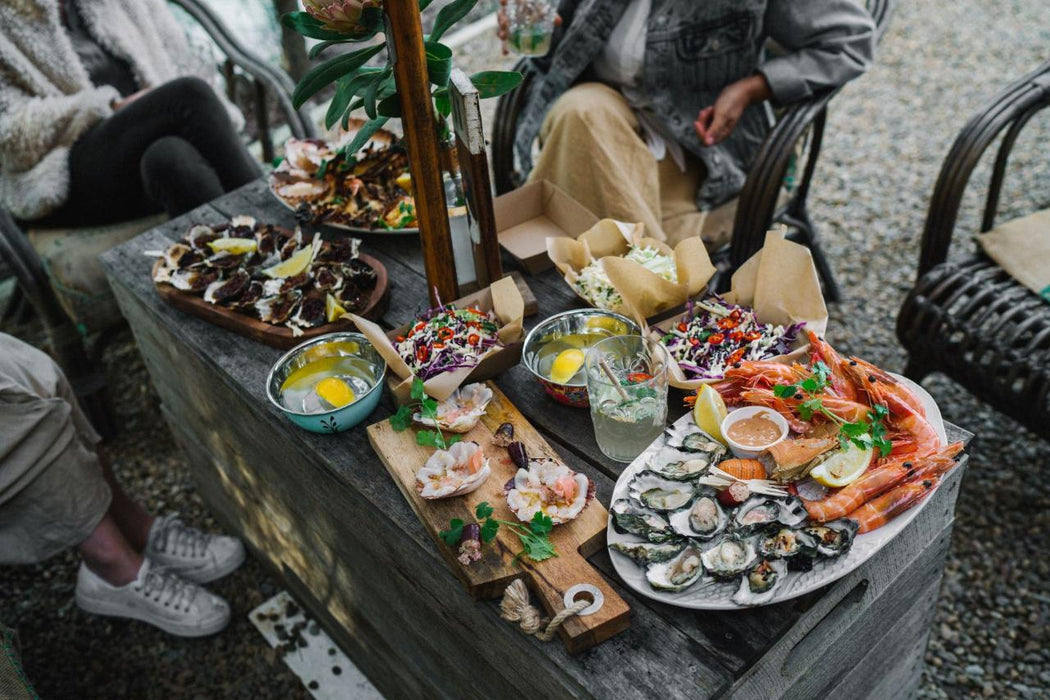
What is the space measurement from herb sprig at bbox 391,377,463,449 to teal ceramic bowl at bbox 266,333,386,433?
0.10 m

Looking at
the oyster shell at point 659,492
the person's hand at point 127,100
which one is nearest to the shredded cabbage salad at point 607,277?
the oyster shell at point 659,492

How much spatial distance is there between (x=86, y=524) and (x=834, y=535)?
1.87 m

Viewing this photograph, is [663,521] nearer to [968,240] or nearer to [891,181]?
[968,240]

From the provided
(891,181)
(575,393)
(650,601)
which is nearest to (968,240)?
(891,181)

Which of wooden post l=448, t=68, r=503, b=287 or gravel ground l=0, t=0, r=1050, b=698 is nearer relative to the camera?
wooden post l=448, t=68, r=503, b=287

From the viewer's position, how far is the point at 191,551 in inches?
102

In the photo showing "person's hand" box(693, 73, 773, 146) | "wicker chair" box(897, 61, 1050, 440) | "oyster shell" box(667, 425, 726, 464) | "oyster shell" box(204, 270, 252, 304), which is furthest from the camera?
"person's hand" box(693, 73, 773, 146)

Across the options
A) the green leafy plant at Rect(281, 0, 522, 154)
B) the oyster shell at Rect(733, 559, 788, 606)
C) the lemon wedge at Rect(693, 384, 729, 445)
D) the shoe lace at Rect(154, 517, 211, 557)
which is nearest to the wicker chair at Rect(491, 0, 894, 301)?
the green leafy plant at Rect(281, 0, 522, 154)

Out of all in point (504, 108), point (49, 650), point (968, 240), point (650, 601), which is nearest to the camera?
point (650, 601)

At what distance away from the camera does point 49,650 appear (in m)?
2.46

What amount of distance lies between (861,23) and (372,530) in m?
2.02

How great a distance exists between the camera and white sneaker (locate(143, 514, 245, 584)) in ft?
8.38

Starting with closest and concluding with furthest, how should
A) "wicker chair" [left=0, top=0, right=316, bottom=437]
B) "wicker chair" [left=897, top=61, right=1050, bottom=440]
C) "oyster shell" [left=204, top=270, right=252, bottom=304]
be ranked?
"oyster shell" [left=204, top=270, right=252, bottom=304] → "wicker chair" [left=897, top=61, right=1050, bottom=440] → "wicker chair" [left=0, top=0, right=316, bottom=437]

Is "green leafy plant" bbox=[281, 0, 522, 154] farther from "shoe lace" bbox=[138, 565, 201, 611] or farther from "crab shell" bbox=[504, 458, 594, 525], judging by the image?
"shoe lace" bbox=[138, 565, 201, 611]
